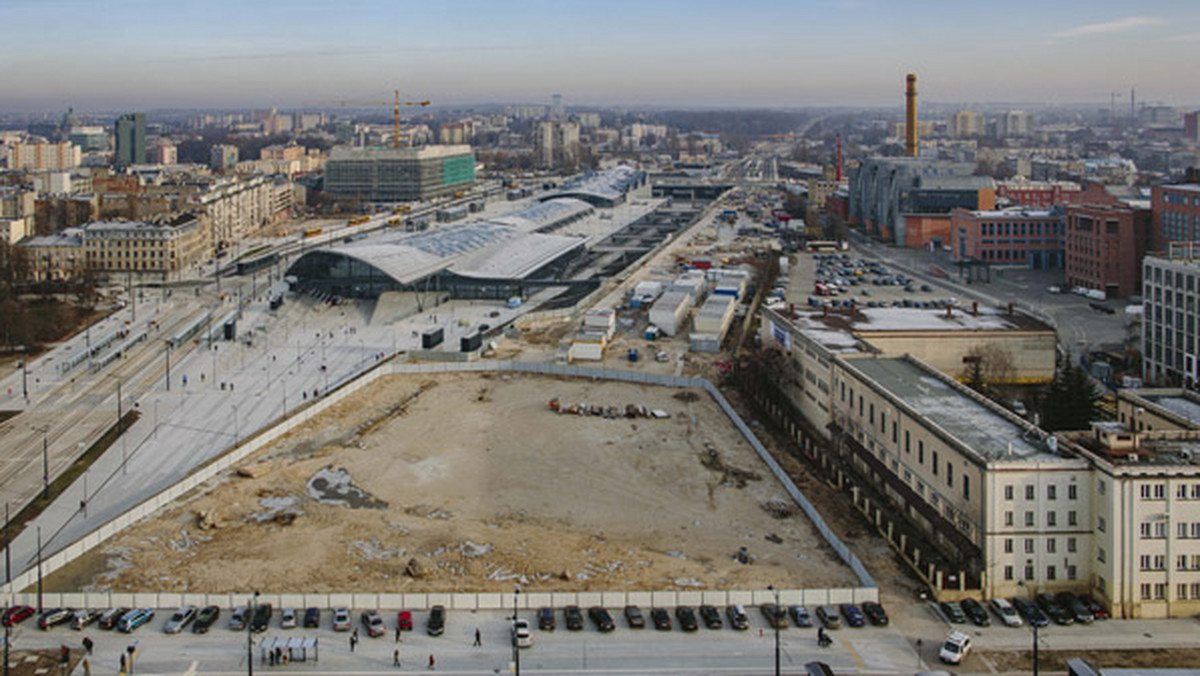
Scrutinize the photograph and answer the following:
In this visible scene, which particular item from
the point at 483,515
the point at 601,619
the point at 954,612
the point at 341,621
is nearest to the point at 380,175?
the point at 483,515

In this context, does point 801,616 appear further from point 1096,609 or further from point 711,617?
point 1096,609

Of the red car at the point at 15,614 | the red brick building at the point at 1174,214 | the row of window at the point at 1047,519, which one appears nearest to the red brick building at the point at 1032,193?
the red brick building at the point at 1174,214

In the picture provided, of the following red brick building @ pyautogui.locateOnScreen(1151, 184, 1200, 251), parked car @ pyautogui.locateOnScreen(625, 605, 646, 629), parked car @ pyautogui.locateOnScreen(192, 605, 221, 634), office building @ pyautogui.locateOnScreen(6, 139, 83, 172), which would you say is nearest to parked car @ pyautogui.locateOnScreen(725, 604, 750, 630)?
parked car @ pyautogui.locateOnScreen(625, 605, 646, 629)

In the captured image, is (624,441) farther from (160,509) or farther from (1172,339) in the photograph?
(1172,339)

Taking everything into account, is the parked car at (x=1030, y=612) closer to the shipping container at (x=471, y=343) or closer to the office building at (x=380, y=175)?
the shipping container at (x=471, y=343)

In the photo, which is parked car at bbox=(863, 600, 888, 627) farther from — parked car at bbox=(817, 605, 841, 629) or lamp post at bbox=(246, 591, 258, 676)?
lamp post at bbox=(246, 591, 258, 676)

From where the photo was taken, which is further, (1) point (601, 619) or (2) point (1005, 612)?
(2) point (1005, 612)
